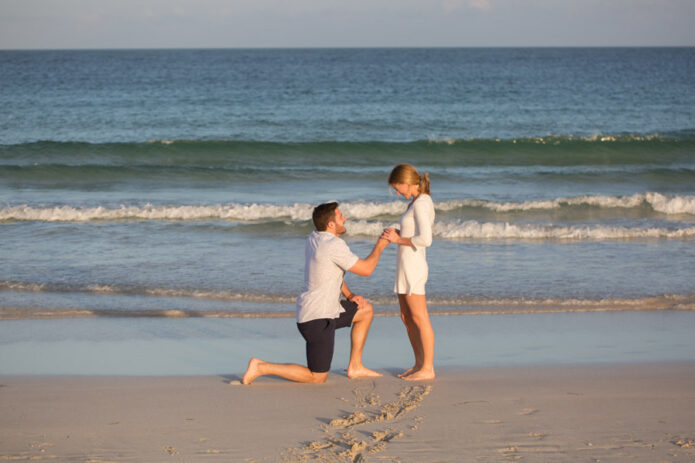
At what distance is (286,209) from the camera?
13141mm

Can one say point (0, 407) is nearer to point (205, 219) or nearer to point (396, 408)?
point (396, 408)

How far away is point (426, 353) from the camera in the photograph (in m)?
5.54

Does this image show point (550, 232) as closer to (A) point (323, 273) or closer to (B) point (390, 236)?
(B) point (390, 236)

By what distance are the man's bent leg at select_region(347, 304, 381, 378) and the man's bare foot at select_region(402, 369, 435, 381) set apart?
0.23 m

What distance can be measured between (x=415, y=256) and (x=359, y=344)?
0.77 m

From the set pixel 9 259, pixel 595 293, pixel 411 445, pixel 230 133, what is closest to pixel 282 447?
pixel 411 445

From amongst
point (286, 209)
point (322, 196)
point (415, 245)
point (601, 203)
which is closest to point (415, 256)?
point (415, 245)

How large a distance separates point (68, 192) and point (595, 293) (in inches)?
469

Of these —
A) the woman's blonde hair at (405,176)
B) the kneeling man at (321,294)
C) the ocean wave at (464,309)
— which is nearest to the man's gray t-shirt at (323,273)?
the kneeling man at (321,294)

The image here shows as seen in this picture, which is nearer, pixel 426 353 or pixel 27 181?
pixel 426 353

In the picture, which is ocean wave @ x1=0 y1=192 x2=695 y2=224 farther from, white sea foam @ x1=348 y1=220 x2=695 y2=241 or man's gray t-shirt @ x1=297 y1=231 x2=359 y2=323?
man's gray t-shirt @ x1=297 y1=231 x2=359 y2=323

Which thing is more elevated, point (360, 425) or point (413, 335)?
point (413, 335)

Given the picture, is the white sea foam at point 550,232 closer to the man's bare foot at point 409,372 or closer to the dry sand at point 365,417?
the dry sand at point 365,417

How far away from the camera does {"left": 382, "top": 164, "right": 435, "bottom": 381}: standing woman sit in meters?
5.41
